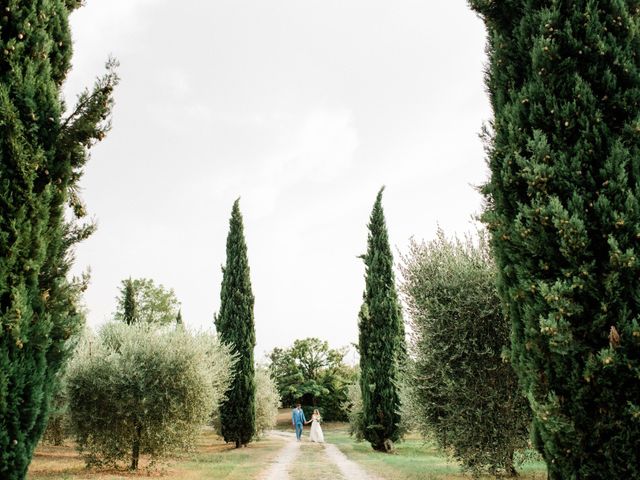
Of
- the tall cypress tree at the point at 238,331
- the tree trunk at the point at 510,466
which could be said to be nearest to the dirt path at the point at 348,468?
the tree trunk at the point at 510,466

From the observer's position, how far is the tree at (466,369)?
1009 cm

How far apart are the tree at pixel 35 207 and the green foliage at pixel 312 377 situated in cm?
4148

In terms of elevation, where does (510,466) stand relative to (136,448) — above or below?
below

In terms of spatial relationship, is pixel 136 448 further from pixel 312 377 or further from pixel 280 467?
pixel 312 377

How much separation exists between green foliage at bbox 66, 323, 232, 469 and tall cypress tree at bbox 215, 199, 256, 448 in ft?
28.7

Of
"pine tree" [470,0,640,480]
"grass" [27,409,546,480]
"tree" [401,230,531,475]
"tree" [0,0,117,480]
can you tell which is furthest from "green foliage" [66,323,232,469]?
"pine tree" [470,0,640,480]

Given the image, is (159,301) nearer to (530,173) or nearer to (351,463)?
(351,463)

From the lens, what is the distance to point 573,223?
5.30 m

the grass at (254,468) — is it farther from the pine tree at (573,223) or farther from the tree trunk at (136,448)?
the pine tree at (573,223)

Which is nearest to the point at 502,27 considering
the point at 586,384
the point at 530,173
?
the point at 530,173

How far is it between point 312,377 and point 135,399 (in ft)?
119

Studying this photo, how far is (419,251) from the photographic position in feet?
39.5

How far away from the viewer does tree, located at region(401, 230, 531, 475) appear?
33.1ft

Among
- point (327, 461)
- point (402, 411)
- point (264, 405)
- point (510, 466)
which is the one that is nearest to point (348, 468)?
point (327, 461)
